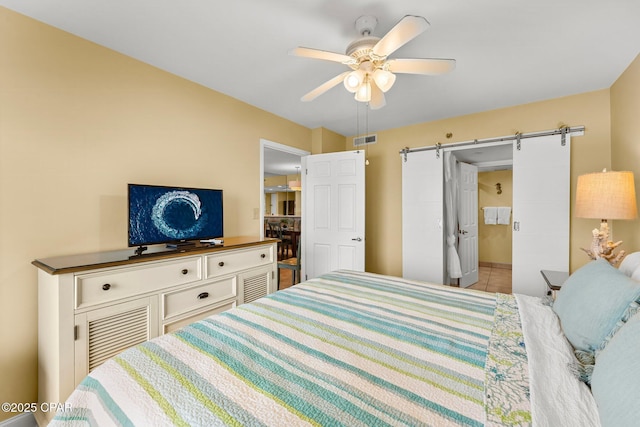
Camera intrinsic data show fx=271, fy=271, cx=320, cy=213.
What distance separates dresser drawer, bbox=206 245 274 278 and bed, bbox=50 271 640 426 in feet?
3.11

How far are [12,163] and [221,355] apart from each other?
182cm

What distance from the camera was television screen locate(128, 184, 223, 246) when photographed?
1919 millimetres

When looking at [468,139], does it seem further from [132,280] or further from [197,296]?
[132,280]

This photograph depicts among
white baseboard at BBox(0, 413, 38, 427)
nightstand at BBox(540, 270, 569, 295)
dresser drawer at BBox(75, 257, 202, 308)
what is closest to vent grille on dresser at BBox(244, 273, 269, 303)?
dresser drawer at BBox(75, 257, 202, 308)

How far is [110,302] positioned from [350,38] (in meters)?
2.31

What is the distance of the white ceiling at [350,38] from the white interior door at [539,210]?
1.97 ft

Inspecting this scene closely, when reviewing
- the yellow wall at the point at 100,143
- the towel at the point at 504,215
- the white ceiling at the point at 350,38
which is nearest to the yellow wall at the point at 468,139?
the yellow wall at the point at 100,143

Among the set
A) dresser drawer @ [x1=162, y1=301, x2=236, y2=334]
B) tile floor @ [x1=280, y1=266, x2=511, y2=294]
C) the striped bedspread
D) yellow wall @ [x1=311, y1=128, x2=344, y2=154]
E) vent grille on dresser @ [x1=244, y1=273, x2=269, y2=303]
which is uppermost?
yellow wall @ [x1=311, y1=128, x2=344, y2=154]

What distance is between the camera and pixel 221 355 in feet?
3.11

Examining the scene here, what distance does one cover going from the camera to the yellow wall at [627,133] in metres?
2.13

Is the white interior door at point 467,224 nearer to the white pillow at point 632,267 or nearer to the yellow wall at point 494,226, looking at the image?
the yellow wall at point 494,226

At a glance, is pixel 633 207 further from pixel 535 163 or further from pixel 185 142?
pixel 185 142

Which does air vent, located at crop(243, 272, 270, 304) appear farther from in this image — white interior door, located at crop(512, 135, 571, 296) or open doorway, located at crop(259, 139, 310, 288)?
white interior door, located at crop(512, 135, 571, 296)

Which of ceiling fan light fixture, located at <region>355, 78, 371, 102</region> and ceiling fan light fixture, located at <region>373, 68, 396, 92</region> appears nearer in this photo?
ceiling fan light fixture, located at <region>373, 68, 396, 92</region>
